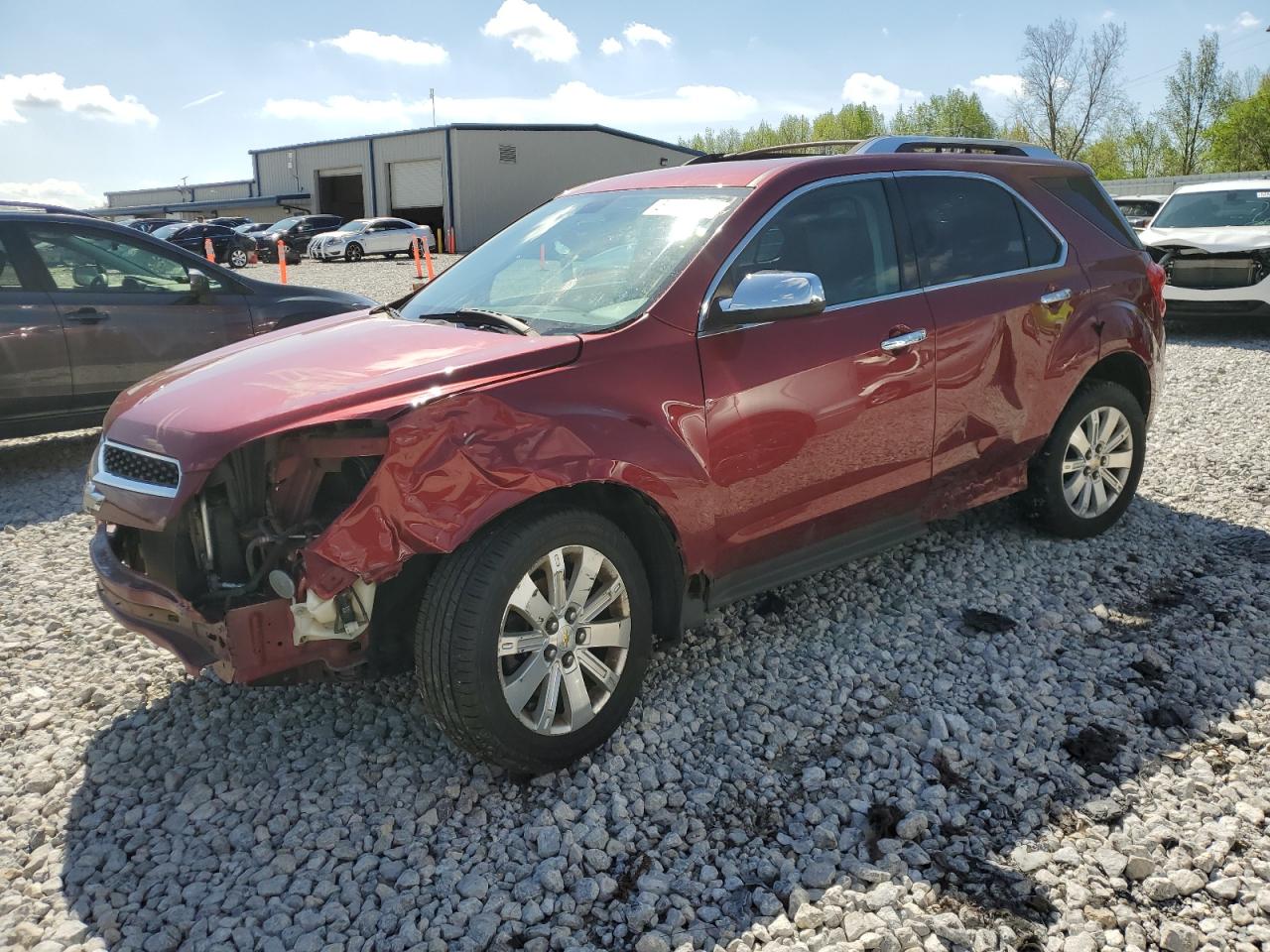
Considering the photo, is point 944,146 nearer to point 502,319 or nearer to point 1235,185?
point 502,319

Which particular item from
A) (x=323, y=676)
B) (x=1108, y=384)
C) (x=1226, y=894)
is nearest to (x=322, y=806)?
(x=323, y=676)

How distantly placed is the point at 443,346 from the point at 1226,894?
2725 millimetres

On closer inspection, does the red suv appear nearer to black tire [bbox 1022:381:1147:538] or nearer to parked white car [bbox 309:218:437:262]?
black tire [bbox 1022:381:1147:538]

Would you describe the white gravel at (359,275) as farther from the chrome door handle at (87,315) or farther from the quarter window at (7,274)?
the quarter window at (7,274)

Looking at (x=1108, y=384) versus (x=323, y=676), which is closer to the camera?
(x=323, y=676)

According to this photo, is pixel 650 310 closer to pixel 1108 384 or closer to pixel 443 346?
pixel 443 346

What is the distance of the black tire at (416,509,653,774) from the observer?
9.24 ft

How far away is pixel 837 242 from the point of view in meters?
3.88

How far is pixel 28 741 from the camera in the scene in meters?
3.44

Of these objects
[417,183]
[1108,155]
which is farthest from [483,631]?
[1108,155]

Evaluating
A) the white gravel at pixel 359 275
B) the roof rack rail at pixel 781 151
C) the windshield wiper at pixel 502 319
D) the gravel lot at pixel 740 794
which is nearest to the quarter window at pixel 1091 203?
the roof rack rail at pixel 781 151

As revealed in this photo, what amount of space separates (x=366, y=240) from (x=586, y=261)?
31.2 metres

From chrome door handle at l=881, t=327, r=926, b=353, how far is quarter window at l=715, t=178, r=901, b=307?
190mm

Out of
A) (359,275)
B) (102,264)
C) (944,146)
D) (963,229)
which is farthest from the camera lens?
(359,275)
